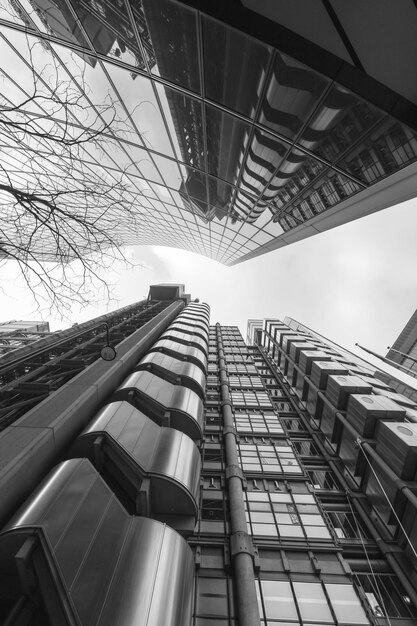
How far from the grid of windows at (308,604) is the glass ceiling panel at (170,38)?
16496 millimetres

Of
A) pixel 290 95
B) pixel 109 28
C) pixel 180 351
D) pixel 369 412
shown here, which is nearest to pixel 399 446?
pixel 369 412

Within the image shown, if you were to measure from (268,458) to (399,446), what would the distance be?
658 cm

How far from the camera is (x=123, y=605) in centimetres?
520

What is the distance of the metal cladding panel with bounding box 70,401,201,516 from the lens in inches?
324

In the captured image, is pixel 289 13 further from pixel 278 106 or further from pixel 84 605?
pixel 84 605

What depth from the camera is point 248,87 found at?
813cm

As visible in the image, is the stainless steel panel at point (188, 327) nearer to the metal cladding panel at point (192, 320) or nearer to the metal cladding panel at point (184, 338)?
the metal cladding panel at point (192, 320)

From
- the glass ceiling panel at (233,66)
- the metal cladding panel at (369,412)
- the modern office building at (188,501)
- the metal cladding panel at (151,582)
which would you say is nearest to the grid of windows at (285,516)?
the modern office building at (188,501)

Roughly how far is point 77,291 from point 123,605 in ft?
21.1

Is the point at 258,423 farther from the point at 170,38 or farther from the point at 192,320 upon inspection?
the point at 170,38

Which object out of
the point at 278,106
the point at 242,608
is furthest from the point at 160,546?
the point at 278,106

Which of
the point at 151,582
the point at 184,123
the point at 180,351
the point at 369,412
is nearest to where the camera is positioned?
the point at 151,582

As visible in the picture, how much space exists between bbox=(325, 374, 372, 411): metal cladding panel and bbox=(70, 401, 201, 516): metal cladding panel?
1321 cm

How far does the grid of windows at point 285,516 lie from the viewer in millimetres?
12007
